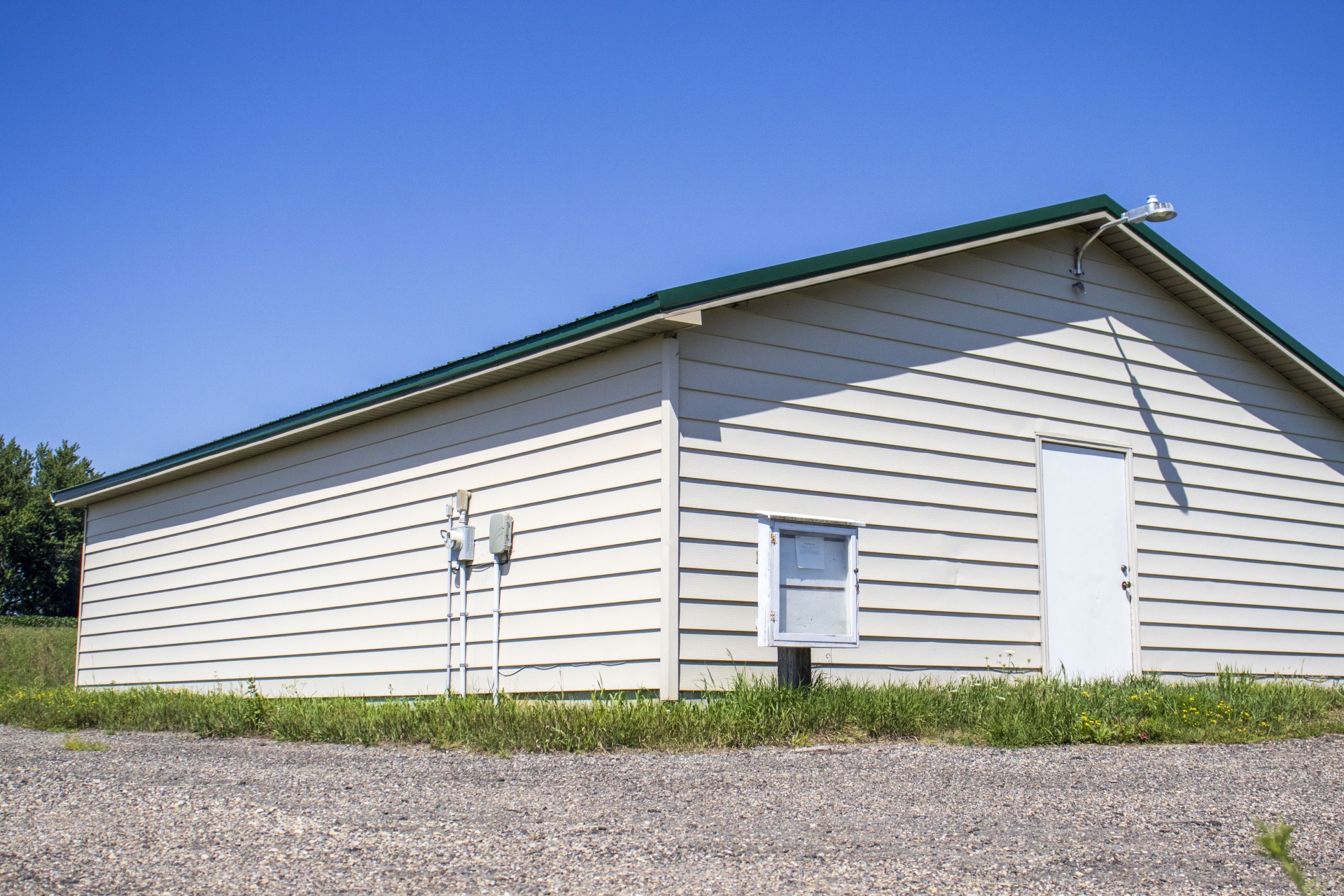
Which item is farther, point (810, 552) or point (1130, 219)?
point (1130, 219)

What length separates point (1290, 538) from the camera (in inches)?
455

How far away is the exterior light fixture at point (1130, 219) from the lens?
32.0ft

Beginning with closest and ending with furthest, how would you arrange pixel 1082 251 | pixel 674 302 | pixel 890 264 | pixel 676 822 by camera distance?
pixel 676 822 < pixel 674 302 < pixel 890 264 < pixel 1082 251

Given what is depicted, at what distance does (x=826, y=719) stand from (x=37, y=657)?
67.0 ft


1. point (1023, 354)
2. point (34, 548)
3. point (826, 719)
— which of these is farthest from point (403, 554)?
point (34, 548)

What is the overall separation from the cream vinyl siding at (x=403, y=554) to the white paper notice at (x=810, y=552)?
1.11 m

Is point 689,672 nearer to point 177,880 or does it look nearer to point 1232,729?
point 1232,729

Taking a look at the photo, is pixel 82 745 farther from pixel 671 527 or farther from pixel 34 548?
pixel 34 548

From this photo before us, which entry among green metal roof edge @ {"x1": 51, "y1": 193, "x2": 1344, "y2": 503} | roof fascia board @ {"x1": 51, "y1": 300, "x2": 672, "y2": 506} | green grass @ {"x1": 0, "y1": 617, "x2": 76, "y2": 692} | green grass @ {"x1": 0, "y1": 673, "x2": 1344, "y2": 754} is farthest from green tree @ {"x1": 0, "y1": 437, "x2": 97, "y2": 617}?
green grass @ {"x1": 0, "y1": 673, "x2": 1344, "y2": 754}

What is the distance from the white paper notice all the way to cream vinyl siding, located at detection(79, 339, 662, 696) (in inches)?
43.5

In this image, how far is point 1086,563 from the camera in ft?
33.0

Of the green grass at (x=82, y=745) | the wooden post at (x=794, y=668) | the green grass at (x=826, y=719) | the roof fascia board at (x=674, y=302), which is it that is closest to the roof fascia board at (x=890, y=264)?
the roof fascia board at (x=674, y=302)

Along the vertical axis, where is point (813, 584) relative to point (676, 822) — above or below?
above

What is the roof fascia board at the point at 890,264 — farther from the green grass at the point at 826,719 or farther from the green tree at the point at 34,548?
the green tree at the point at 34,548
